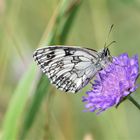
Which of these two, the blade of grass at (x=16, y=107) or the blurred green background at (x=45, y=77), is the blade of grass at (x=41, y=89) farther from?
the blade of grass at (x=16, y=107)

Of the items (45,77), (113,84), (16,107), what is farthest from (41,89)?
(113,84)

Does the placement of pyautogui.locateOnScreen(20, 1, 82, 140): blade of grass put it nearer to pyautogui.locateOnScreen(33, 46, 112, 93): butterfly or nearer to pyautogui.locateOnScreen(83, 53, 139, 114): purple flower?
pyautogui.locateOnScreen(33, 46, 112, 93): butterfly

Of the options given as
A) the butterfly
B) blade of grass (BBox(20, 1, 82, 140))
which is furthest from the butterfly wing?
blade of grass (BBox(20, 1, 82, 140))

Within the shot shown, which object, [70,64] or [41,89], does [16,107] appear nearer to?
[41,89]

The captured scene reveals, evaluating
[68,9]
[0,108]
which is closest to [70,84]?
[68,9]

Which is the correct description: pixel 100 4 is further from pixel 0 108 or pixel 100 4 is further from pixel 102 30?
pixel 0 108

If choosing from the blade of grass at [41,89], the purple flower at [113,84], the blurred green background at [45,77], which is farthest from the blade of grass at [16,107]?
the purple flower at [113,84]
